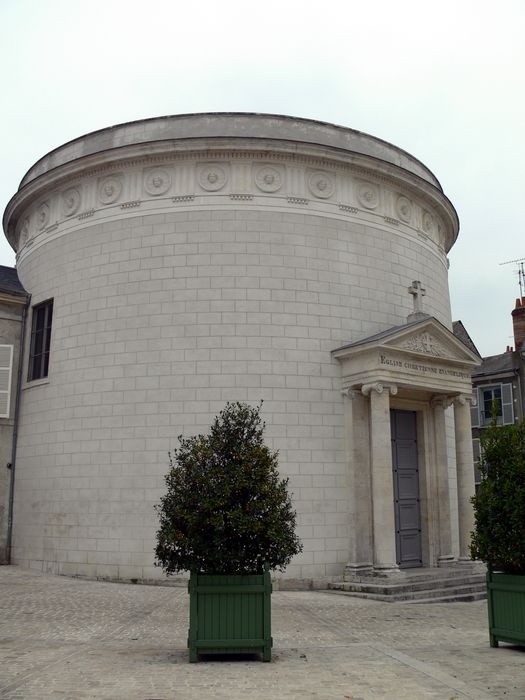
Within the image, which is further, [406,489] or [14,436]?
[14,436]

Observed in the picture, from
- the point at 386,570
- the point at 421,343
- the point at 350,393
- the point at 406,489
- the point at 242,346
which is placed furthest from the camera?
the point at 406,489

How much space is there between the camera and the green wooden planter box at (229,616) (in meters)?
8.00

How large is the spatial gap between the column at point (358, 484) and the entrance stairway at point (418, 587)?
19.2 inches

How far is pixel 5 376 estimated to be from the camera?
1823 centimetres

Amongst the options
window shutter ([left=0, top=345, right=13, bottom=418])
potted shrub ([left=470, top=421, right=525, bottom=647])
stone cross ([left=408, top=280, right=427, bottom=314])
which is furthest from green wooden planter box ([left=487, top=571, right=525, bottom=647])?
window shutter ([left=0, top=345, right=13, bottom=418])

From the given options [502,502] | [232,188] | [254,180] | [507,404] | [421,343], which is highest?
[254,180]

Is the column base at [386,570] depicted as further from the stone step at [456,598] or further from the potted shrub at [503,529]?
the potted shrub at [503,529]

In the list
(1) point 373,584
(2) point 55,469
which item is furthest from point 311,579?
(2) point 55,469

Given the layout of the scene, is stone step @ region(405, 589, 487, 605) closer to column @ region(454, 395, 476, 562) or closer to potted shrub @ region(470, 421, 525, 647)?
column @ region(454, 395, 476, 562)

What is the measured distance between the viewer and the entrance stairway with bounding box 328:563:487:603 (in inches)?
531

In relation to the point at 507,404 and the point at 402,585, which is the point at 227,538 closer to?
the point at 402,585

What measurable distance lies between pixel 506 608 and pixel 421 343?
26.3 feet

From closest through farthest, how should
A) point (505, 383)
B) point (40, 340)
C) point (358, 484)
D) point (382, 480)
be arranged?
point (382, 480)
point (358, 484)
point (40, 340)
point (505, 383)

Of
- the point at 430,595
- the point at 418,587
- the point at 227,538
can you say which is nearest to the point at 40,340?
the point at 418,587
